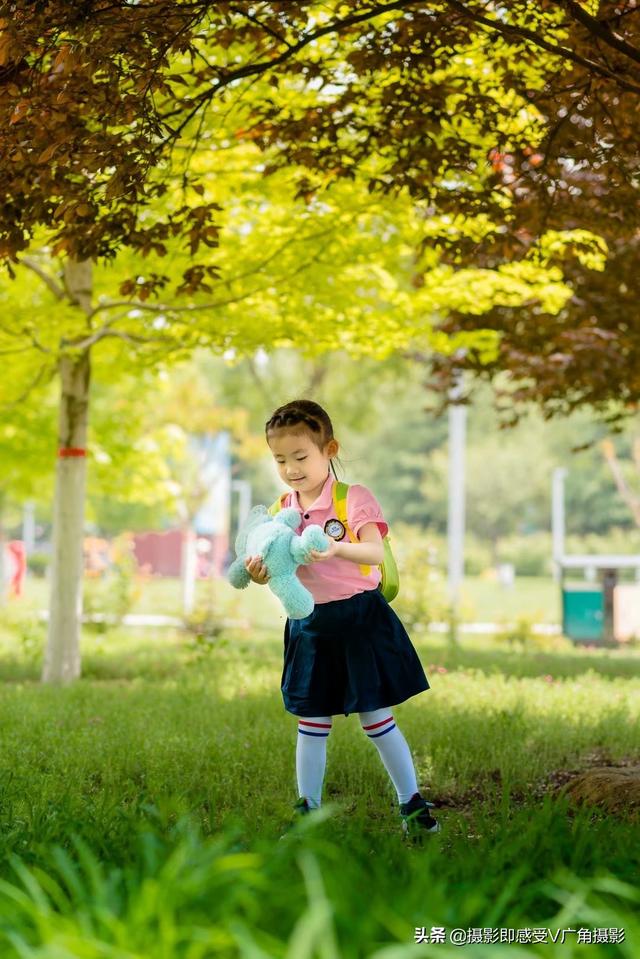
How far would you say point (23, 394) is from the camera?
10336 millimetres

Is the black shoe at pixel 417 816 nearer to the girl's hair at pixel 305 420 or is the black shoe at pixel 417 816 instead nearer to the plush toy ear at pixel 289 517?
the plush toy ear at pixel 289 517

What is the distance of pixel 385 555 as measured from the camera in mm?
4281

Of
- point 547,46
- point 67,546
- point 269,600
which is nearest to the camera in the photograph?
point 547,46

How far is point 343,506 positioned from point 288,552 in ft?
1.03

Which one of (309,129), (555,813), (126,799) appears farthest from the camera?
(309,129)

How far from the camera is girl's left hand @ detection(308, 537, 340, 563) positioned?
13.0 ft

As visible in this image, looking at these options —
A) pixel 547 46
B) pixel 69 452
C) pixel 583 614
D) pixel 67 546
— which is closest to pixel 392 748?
pixel 547 46

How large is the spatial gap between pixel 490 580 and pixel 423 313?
4005 centimetres

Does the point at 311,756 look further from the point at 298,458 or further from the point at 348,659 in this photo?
the point at 298,458

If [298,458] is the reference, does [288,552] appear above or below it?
below

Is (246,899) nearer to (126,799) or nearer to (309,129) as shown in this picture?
(126,799)

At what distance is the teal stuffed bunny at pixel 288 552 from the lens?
3.98m

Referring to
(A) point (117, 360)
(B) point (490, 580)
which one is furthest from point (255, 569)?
(B) point (490, 580)

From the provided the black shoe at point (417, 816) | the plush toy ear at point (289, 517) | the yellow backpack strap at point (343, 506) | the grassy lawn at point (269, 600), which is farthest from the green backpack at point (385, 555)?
the grassy lawn at point (269, 600)
